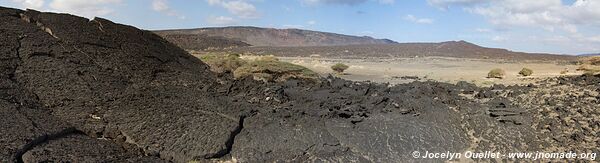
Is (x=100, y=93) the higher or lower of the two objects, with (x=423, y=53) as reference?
higher

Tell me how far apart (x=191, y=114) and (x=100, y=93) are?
1007 millimetres

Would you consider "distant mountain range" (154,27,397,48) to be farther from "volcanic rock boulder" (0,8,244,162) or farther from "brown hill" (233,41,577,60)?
"volcanic rock boulder" (0,8,244,162)

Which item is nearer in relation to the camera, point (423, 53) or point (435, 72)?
point (435, 72)

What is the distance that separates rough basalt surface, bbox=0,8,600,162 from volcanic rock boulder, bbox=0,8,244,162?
1 centimetres

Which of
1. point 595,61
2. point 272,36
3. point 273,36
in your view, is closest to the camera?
point 595,61

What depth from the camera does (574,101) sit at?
7.64 metres

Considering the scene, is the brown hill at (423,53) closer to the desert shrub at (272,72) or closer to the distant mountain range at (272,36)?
the distant mountain range at (272,36)

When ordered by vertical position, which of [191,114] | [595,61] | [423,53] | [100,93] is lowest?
[423,53]

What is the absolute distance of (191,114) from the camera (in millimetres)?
5742

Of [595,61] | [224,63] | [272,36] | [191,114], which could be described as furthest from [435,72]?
[272,36]

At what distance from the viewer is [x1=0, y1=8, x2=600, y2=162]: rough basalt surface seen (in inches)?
202

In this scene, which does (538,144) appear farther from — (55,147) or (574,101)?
(55,147)

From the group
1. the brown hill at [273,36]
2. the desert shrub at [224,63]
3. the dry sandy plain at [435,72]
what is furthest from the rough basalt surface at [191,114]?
the brown hill at [273,36]

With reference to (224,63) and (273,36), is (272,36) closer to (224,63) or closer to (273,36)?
(273,36)
